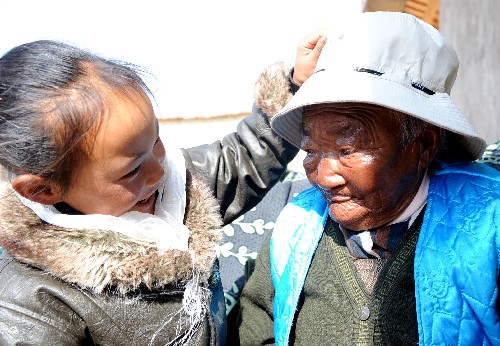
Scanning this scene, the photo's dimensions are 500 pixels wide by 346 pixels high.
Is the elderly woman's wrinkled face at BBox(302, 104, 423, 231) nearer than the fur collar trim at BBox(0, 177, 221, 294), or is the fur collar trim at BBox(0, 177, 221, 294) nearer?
the elderly woman's wrinkled face at BBox(302, 104, 423, 231)

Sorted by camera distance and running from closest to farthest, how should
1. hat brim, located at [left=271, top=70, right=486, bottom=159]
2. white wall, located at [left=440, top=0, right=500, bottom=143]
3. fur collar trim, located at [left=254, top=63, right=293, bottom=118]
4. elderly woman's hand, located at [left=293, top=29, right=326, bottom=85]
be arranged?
hat brim, located at [left=271, top=70, right=486, bottom=159] → elderly woman's hand, located at [left=293, top=29, right=326, bottom=85] → fur collar trim, located at [left=254, top=63, right=293, bottom=118] → white wall, located at [left=440, top=0, right=500, bottom=143]

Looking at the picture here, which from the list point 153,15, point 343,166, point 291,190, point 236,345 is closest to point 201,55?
point 153,15

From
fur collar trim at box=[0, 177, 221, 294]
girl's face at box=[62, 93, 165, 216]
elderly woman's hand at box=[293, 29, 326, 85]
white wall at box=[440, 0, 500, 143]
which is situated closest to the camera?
girl's face at box=[62, 93, 165, 216]

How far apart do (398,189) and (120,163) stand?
32.5 inches

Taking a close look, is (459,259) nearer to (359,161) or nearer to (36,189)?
(359,161)

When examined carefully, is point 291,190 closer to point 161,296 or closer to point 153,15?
point 161,296

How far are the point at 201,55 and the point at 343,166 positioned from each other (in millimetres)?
2780

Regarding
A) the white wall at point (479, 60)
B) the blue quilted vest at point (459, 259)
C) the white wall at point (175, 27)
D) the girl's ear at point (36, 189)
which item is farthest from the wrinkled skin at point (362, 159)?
the white wall at point (175, 27)

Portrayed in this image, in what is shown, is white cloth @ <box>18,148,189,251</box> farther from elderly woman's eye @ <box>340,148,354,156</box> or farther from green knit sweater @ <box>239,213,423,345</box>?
elderly woman's eye @ <box>340,148,354,156</box>

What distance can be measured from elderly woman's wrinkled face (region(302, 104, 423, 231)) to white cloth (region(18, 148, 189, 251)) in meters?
0.50

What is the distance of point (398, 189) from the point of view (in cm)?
212

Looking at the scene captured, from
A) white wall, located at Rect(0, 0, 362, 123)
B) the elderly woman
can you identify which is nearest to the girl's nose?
the elderly woman

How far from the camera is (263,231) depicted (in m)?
3.28

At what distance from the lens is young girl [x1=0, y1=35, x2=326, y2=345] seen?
201cm
